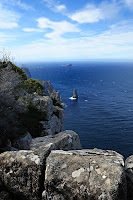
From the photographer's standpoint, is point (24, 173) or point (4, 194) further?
point (4, 194)

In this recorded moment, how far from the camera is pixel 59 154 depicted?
568 centimetres

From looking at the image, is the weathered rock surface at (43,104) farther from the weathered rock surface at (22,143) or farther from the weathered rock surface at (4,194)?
the weathered rock surface at (4,194)

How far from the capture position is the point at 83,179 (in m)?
4.80

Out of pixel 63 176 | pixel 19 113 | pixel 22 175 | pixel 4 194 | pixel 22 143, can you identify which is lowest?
pixel 22 143

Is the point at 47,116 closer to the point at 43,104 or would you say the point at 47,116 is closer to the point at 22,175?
the point at 43,104

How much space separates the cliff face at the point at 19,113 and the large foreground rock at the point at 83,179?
8.22m

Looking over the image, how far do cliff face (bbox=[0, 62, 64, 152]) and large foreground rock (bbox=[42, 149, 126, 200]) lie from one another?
8224mm

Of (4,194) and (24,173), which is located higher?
(24,173)

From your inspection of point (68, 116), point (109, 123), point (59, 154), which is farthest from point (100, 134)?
point (59, 154)

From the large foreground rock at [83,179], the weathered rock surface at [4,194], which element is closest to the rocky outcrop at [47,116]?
the weathered rock surface at [4,194]

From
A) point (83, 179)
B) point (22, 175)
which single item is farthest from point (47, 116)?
point (83, 179)

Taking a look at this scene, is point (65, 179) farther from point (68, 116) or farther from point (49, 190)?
point (68, 116)

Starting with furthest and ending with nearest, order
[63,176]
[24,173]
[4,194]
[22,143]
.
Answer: [22,143] < [4,194] < [24,173] < [63,176]

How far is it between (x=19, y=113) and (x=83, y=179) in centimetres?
2080
